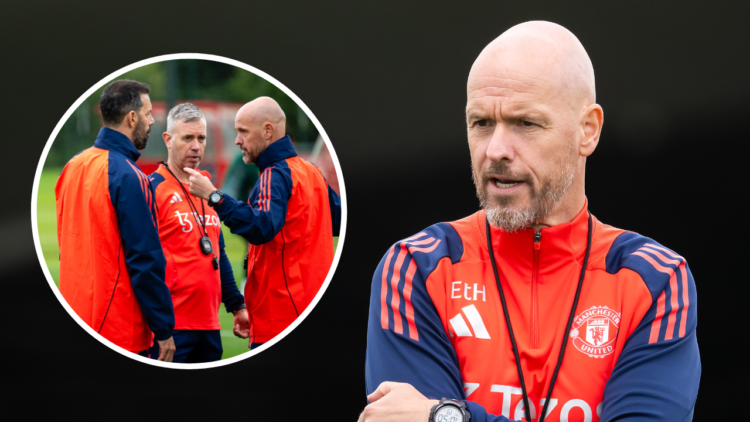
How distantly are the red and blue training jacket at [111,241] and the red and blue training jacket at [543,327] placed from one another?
1.24 metres

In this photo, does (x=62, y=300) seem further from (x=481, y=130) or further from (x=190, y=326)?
(x=481, y=130)

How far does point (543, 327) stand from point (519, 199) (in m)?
0.29

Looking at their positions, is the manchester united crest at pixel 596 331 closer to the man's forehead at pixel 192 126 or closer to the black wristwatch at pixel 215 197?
the black wristwatch at pixel 215 197

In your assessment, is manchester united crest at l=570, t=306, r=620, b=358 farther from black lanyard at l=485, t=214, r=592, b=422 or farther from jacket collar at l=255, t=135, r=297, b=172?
jacket collar at l=255, t=135, r=297, b=172

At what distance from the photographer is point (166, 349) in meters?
2.52

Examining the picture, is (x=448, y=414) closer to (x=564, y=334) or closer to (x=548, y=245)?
(x=564, y=334)

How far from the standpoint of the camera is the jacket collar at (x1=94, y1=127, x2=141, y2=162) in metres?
2.39

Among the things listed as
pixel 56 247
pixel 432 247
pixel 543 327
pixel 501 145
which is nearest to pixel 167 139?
pixel 56 247

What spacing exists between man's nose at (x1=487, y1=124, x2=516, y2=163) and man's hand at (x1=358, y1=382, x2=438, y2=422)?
1.72 ft

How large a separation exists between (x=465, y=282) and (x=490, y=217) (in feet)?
0.53

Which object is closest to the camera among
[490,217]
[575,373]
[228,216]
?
[575,373]

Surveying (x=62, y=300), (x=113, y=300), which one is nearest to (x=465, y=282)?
(x=113, y=300)

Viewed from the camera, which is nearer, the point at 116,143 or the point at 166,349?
the point at 116,143

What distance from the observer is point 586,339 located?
4.55 feet
